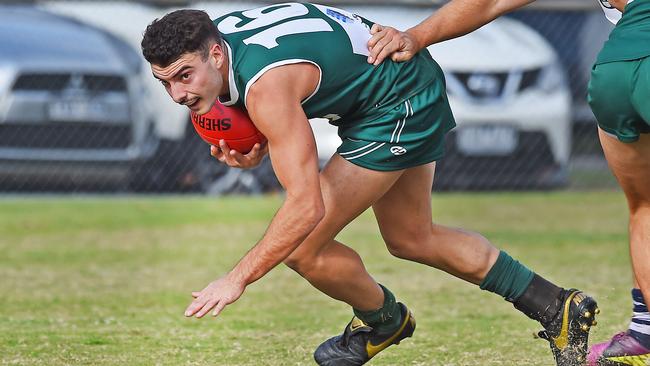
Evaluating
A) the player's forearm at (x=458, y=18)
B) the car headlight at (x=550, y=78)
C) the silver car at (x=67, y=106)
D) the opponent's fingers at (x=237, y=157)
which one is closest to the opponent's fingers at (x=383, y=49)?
the player's forearm at (x=458, y=18)

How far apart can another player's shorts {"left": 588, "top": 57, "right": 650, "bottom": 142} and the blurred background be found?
244 inches

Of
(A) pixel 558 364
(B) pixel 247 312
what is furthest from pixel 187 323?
(A) pixel 558 364

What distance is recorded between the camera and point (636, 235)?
15.0 feet

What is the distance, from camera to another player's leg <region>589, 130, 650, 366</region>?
4.41 meters

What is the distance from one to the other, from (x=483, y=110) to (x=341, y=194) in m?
6.54

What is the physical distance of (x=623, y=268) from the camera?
7.95 m

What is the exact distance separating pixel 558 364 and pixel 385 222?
33.8 inches

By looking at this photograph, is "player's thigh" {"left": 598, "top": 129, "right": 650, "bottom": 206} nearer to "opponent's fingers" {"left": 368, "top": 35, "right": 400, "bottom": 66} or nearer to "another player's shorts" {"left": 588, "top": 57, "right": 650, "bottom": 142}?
"another player's shorts" {"left": 588, "top": 57, "right": 650, "bottom": 142}

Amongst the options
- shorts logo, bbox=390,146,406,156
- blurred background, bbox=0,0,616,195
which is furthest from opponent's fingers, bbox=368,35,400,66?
blurred background, bbox=0,0,616,195

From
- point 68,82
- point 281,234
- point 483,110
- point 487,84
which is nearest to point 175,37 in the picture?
point 281,234

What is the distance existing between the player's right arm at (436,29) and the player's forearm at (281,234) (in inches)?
28.0

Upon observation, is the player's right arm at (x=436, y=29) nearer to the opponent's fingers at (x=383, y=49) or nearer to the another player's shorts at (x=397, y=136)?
the opponent's fingers at (x=383, y=49)

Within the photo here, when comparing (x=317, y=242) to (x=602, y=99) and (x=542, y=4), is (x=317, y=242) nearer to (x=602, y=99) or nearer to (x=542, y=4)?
(x=602, y=99)

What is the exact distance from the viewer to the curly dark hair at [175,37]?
13.6 feet
